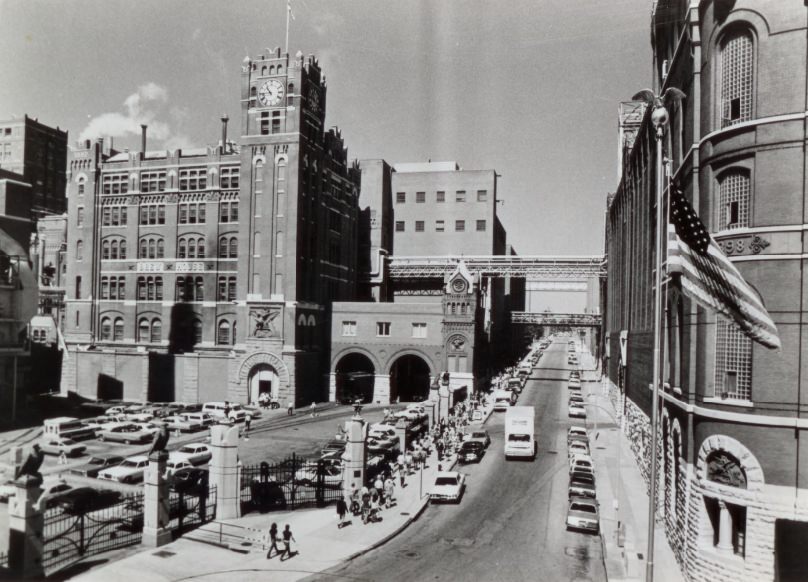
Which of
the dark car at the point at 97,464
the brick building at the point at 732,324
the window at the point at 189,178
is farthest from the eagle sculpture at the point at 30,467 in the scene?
the window at the point at 189,178

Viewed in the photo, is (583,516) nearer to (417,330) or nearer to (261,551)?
(261,551)

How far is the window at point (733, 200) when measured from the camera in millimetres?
18547

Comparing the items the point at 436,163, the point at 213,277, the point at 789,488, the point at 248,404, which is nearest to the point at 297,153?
the point at 213,277

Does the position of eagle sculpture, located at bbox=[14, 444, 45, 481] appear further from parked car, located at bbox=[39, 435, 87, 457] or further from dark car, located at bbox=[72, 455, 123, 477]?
parked car, located at bbox=[39, 435, 87, 457]

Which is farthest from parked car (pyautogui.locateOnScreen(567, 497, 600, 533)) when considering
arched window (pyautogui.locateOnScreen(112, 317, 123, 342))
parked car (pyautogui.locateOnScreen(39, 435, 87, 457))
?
arched window (pyautogui.locateOnScreen(112, 317, 123, 342))

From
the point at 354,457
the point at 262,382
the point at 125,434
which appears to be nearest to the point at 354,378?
the point at 262,382

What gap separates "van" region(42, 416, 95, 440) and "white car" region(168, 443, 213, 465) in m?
8.77

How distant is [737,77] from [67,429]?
141 feet

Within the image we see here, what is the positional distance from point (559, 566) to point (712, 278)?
11.3m

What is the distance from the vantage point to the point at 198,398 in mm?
66125

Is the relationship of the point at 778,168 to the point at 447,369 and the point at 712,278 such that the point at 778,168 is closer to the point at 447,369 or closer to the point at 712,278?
the point at 712,278

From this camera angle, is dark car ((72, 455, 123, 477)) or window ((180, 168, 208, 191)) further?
window ((180, 168, 208, 191))

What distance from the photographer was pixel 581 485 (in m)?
30.6

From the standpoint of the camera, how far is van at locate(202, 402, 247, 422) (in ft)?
175
